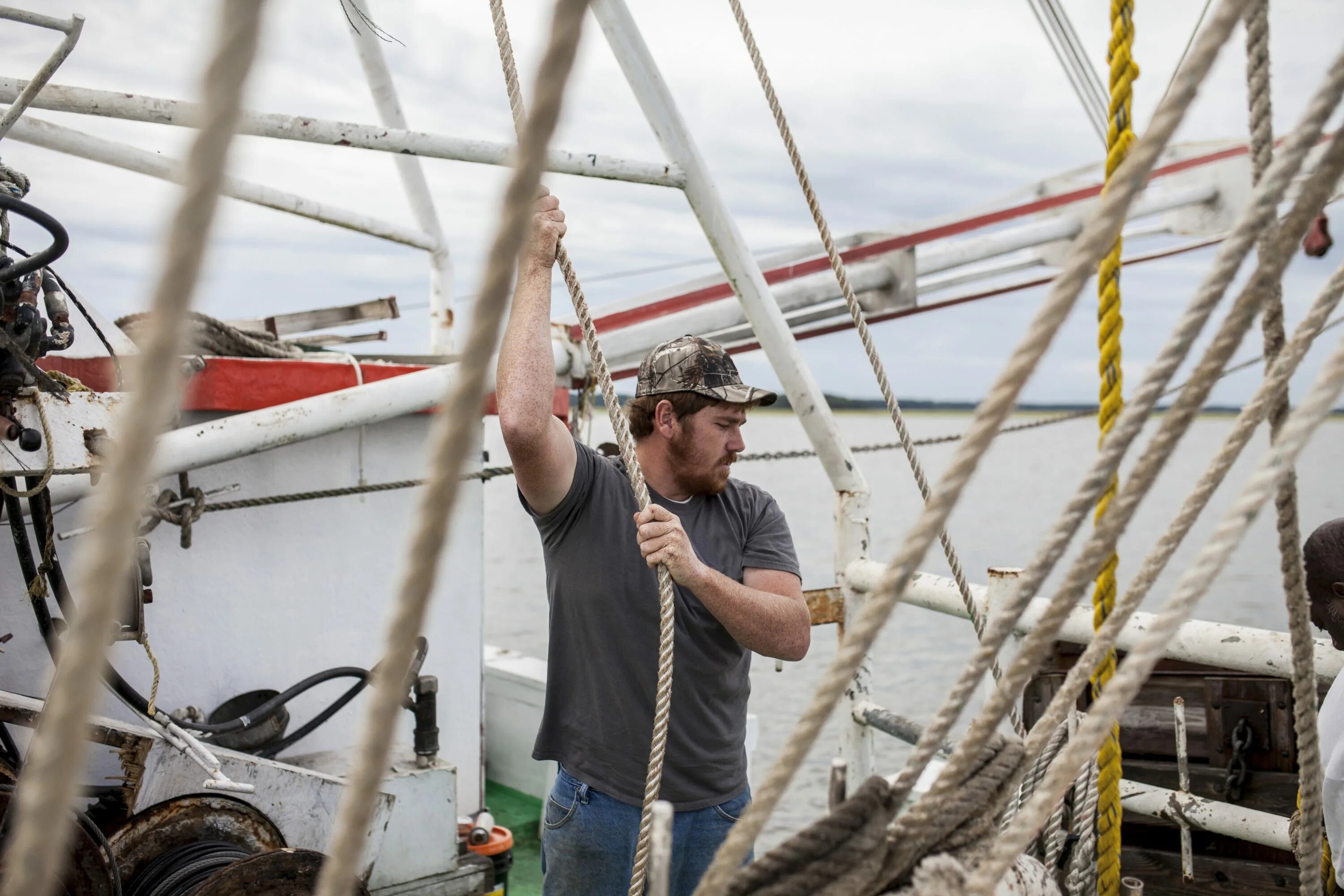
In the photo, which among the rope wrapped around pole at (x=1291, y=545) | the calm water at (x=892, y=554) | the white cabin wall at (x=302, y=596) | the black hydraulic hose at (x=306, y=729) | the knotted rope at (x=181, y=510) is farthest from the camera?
the calm water at (x=892, y=554)

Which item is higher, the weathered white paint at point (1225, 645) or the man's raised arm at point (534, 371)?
the man's raised arm at point (534, 371)

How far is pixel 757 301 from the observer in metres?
3.49

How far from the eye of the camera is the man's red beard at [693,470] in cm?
238

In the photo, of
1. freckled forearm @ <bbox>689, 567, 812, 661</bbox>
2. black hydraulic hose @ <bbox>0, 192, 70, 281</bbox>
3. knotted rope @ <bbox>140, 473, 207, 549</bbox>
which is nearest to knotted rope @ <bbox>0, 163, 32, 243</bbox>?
black hydraulic hose @ <bbox>0, 192, 70, 281</bbox>

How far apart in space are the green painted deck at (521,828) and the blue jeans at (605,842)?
187 cm

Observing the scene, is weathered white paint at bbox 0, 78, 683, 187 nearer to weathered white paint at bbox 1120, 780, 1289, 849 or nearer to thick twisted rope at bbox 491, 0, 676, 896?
thick twisted rope at bbox 491, 0, 676, 896

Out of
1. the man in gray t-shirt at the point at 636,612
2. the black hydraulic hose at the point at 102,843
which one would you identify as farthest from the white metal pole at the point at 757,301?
the black hydraulic hose at the point at 102,843

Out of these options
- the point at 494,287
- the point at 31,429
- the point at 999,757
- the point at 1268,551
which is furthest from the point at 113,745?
the point at 1268,551

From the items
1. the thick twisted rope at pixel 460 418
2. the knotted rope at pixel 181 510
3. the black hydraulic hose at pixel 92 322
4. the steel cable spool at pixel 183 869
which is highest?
the black hydraulic hose at pixel 92 322

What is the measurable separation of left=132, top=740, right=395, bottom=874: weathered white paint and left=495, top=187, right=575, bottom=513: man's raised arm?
3.68 feet

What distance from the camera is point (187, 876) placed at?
2.31 metres

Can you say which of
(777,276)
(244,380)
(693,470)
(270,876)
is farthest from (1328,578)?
(244,380)

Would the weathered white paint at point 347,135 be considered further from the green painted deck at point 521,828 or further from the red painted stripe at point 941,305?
the green painted deck at point 521,828

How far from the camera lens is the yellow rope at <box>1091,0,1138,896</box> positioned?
4.17 feet
